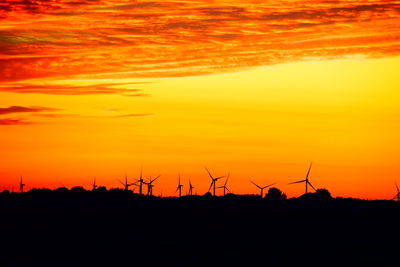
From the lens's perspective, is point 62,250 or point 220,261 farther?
point 62,250

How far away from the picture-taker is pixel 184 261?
173750 millimetres

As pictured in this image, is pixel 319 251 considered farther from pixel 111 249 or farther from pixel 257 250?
pixel 111 249

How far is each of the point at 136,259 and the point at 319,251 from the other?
43.6 meters

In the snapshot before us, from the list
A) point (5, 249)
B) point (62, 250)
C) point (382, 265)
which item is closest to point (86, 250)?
point (62, 250)

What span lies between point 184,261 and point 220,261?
703cm

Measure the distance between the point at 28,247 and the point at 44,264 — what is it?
1329 inches

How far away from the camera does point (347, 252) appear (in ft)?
641

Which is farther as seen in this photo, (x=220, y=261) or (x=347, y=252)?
(x=347, y=252)

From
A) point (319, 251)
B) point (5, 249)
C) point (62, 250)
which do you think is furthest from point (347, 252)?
point (5, 249)

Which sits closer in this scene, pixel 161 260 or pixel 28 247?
pixel 161 260

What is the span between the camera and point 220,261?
175m

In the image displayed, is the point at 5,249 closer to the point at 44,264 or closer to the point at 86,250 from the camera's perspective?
the point at 86,250

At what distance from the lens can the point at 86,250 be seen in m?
194

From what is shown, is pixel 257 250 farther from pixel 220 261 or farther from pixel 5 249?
pixel 5 249
